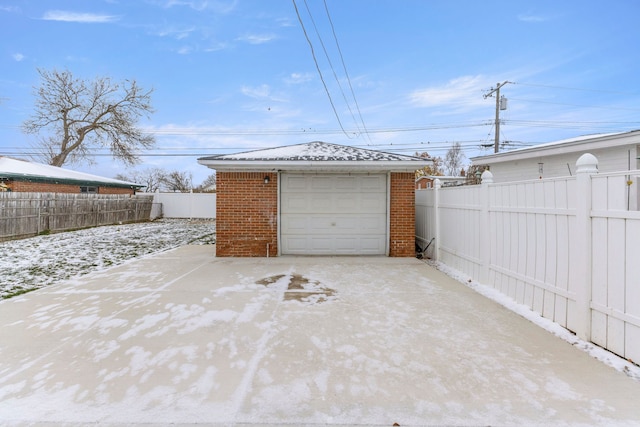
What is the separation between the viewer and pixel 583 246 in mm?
3088

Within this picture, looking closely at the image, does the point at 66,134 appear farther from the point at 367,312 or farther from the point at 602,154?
the point at 602,154

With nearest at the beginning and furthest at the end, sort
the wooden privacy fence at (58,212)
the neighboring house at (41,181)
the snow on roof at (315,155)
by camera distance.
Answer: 1. the snow on roof at (315,155)
2. the wooden privacy fence at (58,212)
3. the neighboring house at (41,181)

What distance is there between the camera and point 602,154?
8781 millimetres

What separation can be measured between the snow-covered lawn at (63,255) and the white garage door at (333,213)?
165 inches

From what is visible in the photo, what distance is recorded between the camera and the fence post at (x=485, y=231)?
501 centimetres

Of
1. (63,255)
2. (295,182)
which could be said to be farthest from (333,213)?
(63,255)

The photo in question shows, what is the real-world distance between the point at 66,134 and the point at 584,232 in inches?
1188

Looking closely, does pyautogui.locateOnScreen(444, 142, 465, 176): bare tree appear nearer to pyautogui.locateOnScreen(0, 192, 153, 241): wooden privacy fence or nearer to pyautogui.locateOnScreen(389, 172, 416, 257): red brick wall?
pyautogui.locateOnScreen(389, 172, 416, 257): red brick wall

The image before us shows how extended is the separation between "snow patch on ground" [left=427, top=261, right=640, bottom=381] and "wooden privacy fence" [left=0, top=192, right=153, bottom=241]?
1453 cm

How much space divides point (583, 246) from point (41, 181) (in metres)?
22.0

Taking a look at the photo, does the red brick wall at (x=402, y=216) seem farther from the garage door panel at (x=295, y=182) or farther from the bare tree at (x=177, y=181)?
the bare tree at (x=177, y=181)

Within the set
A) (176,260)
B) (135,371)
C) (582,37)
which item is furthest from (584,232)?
(582,37)

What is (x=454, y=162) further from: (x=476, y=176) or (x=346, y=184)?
(x=346, y=184)

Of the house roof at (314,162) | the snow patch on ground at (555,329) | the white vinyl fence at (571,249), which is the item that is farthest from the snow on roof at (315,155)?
the snow patch on ground at (555,329)
